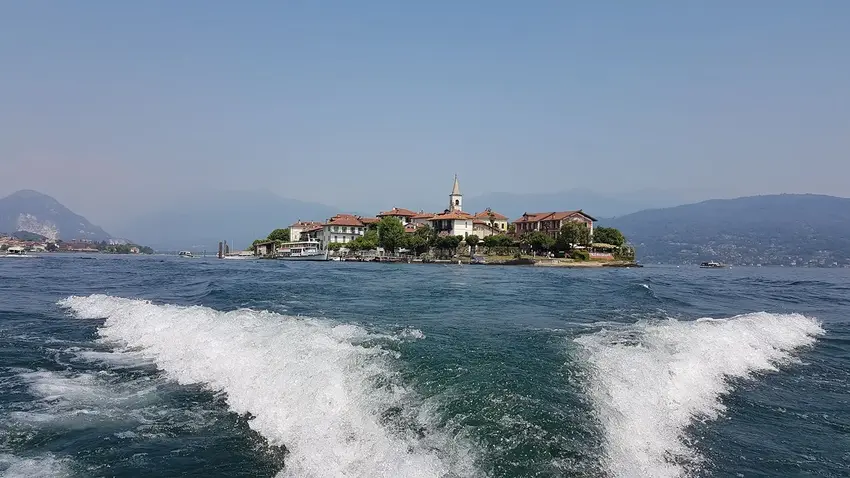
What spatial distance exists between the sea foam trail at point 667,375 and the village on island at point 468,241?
67434 millimetres

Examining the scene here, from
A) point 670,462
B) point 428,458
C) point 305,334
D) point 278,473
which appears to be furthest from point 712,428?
point 305,334

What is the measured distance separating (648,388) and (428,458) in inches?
218

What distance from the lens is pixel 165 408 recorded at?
9102 millimetres

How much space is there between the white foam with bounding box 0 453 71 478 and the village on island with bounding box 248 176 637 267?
8036 cm

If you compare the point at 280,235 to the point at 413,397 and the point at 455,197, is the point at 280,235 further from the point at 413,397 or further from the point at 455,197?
the point at 413,397

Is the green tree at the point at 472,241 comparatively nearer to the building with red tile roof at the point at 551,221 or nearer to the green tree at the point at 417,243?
the green tree at the point at 417,243

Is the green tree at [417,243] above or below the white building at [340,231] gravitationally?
below

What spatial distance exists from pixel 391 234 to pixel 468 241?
15.3 metres

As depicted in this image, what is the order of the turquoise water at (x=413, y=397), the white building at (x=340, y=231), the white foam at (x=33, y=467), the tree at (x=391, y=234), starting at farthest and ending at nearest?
the white building at (x=340, y=231) → the tree at (x=391, y=234) → the turquoise water at (x=413, y=397) → the white foam at (x=33, y=467)

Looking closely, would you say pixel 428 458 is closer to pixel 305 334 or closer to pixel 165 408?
pixel 165 408

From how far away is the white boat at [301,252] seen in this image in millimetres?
107062

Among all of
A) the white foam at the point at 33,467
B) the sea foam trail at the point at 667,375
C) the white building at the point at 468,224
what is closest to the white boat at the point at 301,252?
the white building at the point at 468,224

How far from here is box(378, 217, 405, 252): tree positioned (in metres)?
100

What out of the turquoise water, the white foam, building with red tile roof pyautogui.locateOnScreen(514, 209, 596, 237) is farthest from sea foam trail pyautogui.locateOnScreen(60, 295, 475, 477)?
building with red tile roof pyautogui.locateOnScreen(514, 209, 596, 237)
